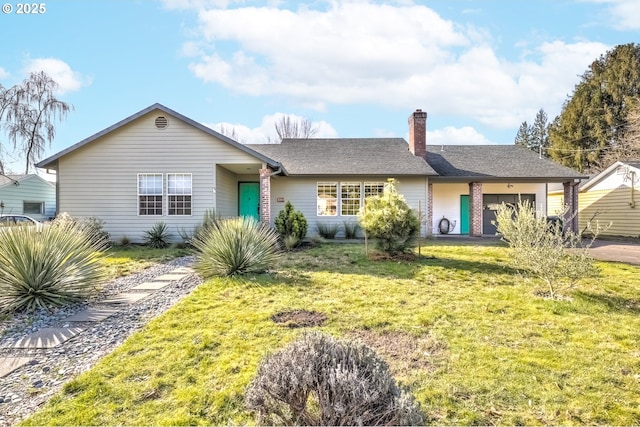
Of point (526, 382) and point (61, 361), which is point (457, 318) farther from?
point (61, 361)

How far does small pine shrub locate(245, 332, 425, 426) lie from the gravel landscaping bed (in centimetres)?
218

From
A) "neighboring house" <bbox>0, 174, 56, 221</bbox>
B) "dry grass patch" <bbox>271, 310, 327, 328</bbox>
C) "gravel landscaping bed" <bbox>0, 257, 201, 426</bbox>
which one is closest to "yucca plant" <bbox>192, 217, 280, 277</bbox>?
"gravel landscaping bed" <bbox>0, 257, 201, 426</bbox>

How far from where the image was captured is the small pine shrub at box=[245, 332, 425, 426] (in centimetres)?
197

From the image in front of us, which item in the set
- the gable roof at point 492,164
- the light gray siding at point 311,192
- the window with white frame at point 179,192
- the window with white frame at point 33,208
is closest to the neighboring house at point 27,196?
the window with white frame at point 33,208

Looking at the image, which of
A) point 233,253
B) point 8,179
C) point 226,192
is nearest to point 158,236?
point 226,192

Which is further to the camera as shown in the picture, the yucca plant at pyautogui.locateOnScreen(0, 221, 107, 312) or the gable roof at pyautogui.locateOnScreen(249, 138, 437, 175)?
the gable roof at pyautogui.locateOnScreen(249, 138, 437, 175)

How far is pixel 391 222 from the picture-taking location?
30.7 ft

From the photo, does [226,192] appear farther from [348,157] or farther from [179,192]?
[348,157]

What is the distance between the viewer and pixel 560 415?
9.36 feet

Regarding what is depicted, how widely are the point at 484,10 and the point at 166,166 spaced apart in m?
11.1

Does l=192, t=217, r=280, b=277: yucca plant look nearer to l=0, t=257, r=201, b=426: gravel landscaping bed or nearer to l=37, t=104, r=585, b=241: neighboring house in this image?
l=0, t=257, r=201, b=426: gravel landscaping bed

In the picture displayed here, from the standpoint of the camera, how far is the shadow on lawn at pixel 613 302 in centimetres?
582

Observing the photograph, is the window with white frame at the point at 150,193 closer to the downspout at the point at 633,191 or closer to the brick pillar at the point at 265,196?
the brick pillar at the point at 265,196

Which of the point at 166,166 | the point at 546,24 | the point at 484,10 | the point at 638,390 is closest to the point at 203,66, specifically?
the point at 166,166
